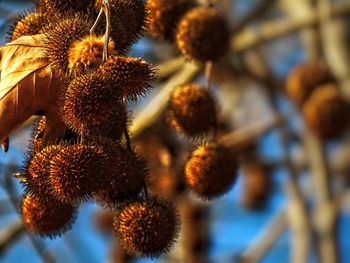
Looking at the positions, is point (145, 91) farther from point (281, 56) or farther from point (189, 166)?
point (281, 56)

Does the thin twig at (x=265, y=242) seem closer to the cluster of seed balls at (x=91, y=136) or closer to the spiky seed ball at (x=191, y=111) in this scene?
the spiky seed ball at (x=191, y=111)

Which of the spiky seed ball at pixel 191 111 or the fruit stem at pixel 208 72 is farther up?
the spiky seed ball at pixel 191 111

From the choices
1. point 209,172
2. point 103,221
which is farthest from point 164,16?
point 103,221

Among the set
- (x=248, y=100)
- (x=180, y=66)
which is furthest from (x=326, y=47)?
(x=180, y=66)

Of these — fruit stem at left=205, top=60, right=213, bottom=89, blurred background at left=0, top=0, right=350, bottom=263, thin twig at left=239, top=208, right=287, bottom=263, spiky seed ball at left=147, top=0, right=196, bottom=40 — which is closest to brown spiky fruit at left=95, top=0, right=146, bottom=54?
spiky seed ball at left=147, top=0, right=196, bottom=40

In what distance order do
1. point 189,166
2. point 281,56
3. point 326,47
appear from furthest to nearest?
point 281,56 < point 326,47 < point 189,166

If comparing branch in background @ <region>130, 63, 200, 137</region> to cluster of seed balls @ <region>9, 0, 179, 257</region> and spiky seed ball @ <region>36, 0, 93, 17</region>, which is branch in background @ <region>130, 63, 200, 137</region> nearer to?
cluster of seed balls @ <region>9, 0, 179, 257</region>

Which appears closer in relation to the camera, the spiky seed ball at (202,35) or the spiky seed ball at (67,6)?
the spiky seed ball at (67,6)

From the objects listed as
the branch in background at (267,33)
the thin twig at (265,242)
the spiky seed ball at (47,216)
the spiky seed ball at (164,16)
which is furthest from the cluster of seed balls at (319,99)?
the spiky seed ball at (47,216)
